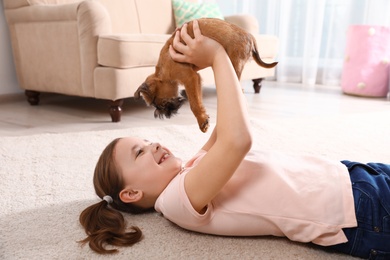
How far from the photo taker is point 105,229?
36.8 inches

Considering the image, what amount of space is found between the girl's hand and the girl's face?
0.83 ft

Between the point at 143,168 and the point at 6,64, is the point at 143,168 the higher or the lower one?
the higher one

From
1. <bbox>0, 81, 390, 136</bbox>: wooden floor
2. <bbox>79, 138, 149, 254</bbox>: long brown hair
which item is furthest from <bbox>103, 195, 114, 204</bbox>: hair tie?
<bbox>0, 81, 390, 136</bbox>: wooden floor

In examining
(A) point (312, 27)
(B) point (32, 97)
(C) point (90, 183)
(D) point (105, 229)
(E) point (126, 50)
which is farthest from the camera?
(A) point (312, 27)

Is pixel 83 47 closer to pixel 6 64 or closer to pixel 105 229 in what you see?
pixel 6 64

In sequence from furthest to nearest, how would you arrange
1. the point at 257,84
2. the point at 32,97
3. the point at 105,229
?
1. the point at 257,84
2. the point at 32,97
3. the point at 105,229

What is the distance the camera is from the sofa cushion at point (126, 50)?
209cm

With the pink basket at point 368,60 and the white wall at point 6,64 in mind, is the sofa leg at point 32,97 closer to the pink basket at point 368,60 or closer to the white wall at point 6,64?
the white wall at point 6,64

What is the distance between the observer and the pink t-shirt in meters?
0.85

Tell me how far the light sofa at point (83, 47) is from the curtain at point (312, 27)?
3.10 ft

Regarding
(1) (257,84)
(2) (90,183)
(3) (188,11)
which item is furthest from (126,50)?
(1) (257,84)

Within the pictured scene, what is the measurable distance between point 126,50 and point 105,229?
1350 mm

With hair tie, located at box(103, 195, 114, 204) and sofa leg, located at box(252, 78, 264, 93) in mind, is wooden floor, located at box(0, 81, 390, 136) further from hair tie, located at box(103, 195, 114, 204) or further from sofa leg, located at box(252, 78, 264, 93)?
hair tie, located at box(103, 195, 114, 204)

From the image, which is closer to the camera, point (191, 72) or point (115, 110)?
point (191, 72)
